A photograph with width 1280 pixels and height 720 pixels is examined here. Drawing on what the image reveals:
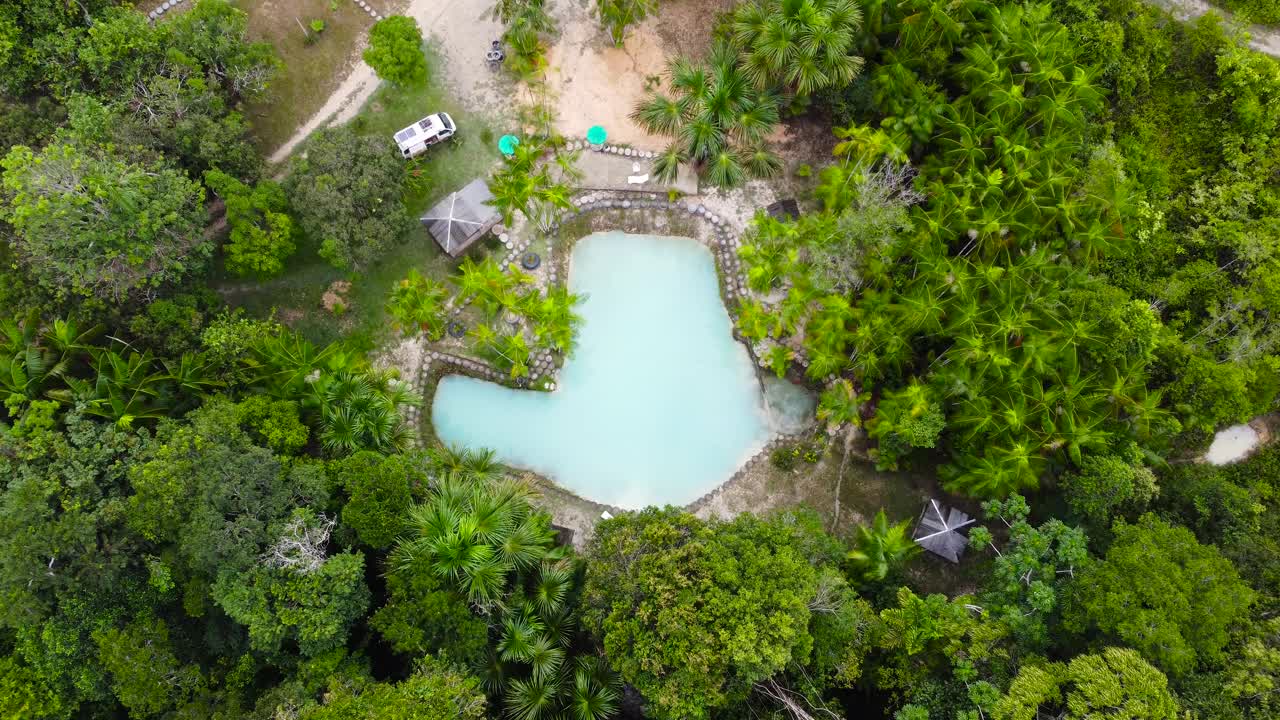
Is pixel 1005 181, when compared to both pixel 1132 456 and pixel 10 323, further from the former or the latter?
pixel 10 323

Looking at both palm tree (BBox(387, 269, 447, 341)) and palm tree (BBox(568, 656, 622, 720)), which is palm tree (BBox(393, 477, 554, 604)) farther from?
palm tree (BBox(387, 269, 447, 341))

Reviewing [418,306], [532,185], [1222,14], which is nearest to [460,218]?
[532,185]

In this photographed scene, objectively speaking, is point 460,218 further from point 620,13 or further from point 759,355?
point 759,355

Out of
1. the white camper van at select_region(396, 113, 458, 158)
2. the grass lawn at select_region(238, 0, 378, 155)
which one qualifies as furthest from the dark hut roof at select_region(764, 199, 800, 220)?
the grass lawn at select_region(238, 0, 378, 155)

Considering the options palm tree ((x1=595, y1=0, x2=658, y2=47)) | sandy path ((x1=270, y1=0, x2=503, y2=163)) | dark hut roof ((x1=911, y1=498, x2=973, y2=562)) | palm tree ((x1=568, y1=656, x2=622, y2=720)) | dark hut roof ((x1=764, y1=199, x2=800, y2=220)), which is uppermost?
palm tree ((x1=595, y1=0, x2=658, y2=47))

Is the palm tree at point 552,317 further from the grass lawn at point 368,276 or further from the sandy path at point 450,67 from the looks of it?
the sandy path at point 450,67

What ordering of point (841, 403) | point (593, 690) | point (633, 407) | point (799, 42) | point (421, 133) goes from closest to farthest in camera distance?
Answer: point (593, 690) → point (799, 42) → point (841, 403) → point (421, 133) → point (633, 407)
